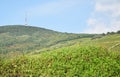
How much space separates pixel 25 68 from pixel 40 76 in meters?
0.87

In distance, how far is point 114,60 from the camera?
37.1 ft

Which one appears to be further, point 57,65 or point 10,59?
point 10,59

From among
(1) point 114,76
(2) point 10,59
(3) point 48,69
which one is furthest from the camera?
(2) point 10,59

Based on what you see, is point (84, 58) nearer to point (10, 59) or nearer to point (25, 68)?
point (25, 68)

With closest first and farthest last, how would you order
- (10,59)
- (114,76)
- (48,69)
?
(114,76), (48,69), (10,59)

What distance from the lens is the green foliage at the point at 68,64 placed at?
1094 centimetres

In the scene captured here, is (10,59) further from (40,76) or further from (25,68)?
(40,76)

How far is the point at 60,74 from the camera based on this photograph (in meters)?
11.2

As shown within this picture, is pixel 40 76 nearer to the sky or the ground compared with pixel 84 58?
nearer to the ground

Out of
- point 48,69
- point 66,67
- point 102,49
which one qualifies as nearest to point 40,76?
point 48,69

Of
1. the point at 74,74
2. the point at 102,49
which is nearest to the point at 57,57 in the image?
the point at 74,74

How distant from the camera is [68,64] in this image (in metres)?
11.3

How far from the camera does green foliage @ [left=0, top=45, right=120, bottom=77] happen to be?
10.9 meters

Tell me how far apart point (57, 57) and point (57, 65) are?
44 cm
